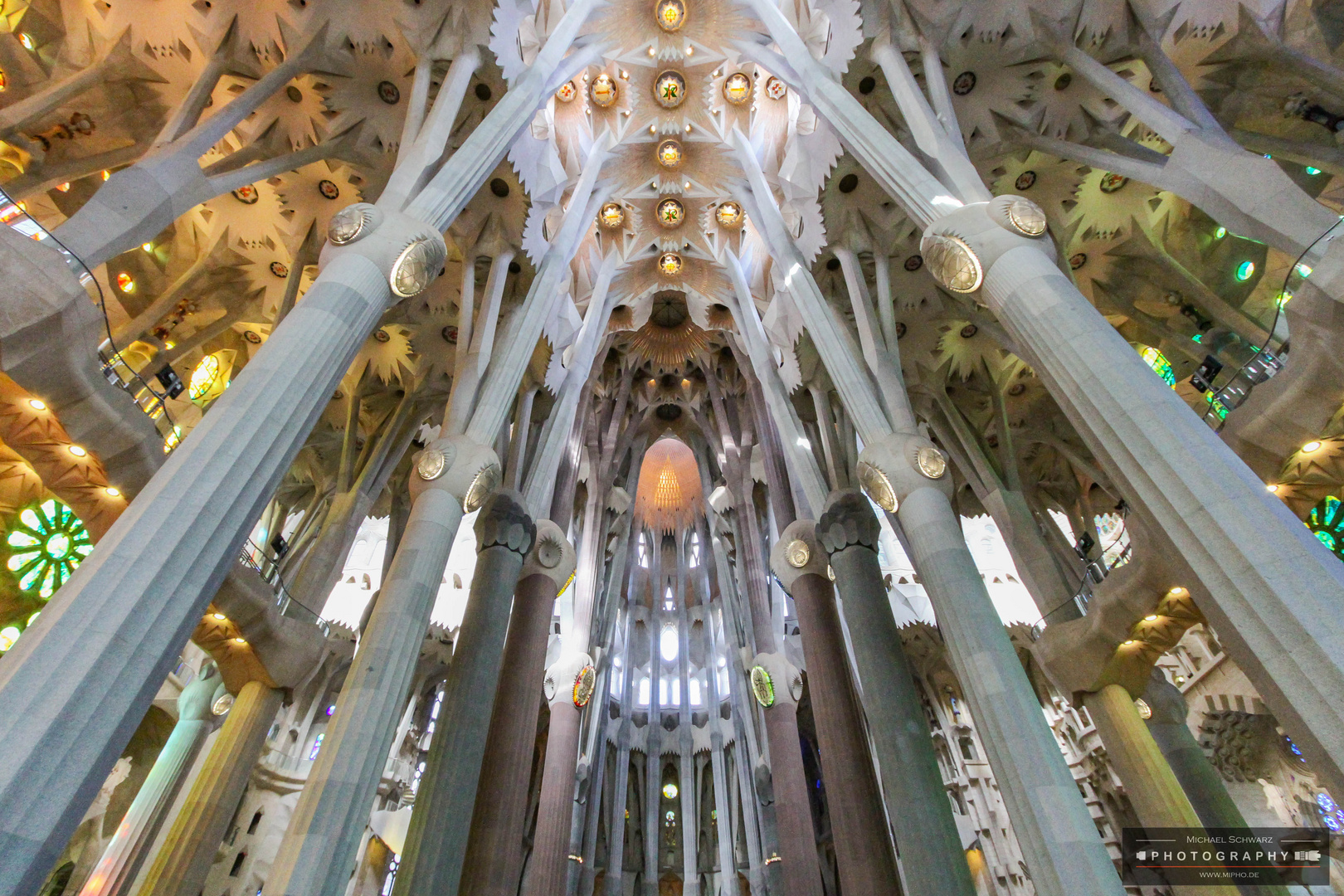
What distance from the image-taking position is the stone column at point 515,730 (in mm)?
10398

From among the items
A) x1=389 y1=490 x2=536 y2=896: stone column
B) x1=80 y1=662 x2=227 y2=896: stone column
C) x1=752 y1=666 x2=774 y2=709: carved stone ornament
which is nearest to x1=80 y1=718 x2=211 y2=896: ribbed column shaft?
x1=80 y1=662 x2=227 y2=896: stone column

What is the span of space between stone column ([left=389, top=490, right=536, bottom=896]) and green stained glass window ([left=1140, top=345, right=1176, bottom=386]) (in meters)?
14.5

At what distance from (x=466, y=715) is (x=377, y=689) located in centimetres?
312

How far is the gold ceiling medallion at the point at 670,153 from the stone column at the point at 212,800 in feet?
52.9

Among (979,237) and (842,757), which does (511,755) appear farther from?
(979,237)

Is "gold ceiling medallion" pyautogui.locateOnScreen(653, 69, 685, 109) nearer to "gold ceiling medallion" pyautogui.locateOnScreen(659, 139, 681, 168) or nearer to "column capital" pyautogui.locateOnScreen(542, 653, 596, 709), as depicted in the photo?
"gold ceiling medallion" pyautogui.locateOnScreen(659, 139, 681, 168)

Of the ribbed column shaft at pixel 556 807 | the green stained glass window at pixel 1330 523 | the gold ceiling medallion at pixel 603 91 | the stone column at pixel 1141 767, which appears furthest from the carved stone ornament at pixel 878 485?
the gold ceiling medallion at pixel 603 91

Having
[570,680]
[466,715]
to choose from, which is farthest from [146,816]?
[570,680]

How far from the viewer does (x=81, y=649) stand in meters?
4.09

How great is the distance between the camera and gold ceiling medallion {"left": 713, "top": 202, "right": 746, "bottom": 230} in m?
20.3

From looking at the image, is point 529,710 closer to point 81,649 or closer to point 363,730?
point 363,730

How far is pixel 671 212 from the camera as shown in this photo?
797 inches

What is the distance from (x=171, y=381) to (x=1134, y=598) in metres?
18.9

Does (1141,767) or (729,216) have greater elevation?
(729,216)
